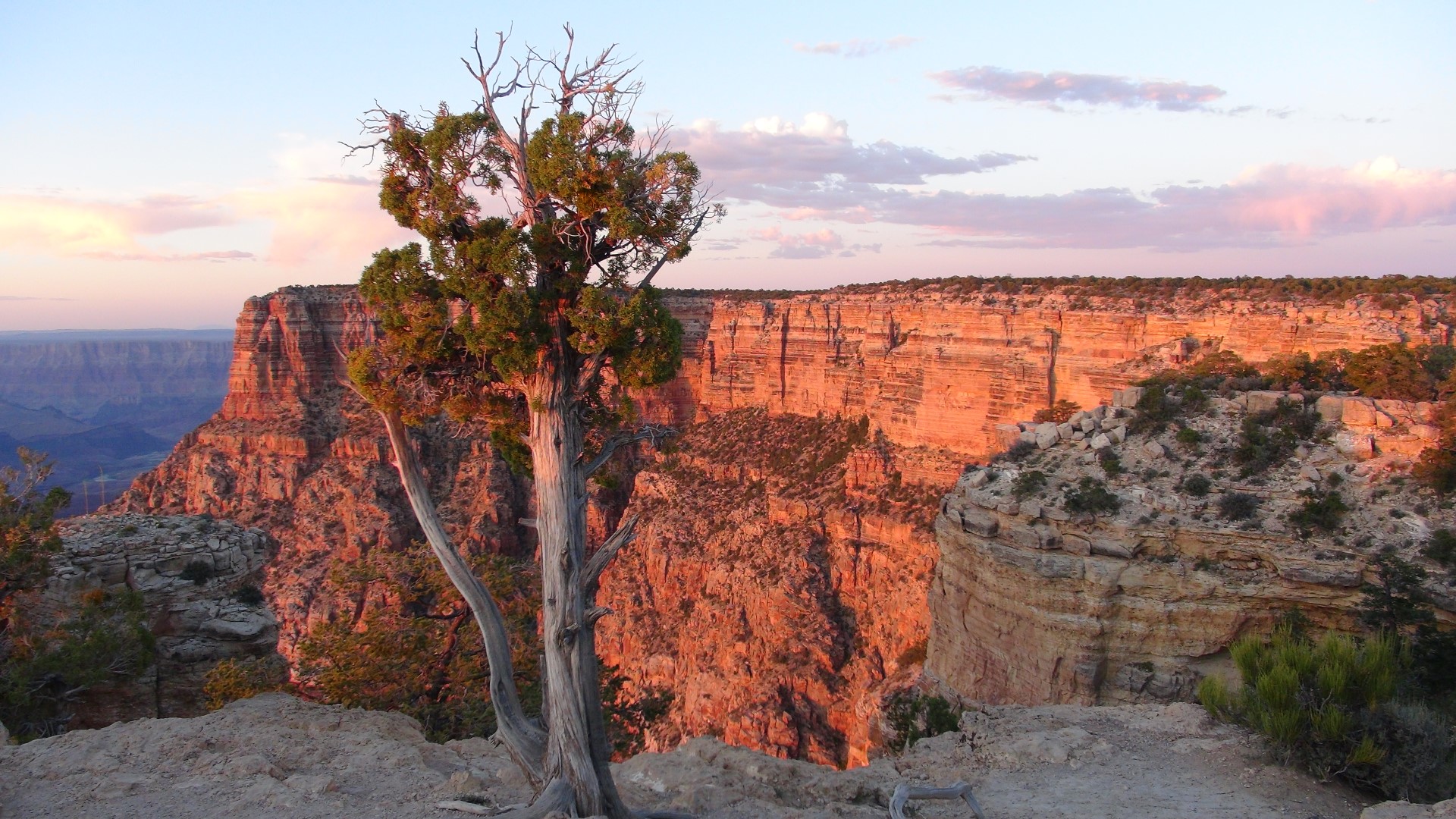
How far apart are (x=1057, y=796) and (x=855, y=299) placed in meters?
39.2

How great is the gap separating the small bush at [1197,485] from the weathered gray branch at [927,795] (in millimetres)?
10868

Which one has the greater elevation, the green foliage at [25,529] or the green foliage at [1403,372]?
the green foliage at [1403,372]

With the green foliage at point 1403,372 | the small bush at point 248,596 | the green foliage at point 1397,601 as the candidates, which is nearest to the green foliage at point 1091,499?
the green foliage at point 1397,601

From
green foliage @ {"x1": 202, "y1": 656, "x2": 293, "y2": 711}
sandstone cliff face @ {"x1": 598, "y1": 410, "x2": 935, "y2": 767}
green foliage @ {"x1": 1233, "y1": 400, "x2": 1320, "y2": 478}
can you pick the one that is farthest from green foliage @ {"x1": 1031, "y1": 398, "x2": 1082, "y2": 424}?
green foliage @ {"x1": 202, "y1": 656, "x2": 293, "y2": 711}

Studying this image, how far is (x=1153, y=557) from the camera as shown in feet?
54.5

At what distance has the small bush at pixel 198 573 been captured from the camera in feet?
48.9

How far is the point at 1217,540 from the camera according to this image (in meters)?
16.0

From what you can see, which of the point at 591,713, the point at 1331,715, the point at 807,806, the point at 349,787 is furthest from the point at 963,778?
the point at 349,787

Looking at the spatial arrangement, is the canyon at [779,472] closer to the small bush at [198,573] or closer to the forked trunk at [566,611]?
the forked trunk at [566,611]

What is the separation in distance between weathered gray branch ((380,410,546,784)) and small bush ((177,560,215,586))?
823 centimetres

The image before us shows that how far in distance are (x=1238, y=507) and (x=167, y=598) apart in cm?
2132

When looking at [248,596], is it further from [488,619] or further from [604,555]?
[604,555]

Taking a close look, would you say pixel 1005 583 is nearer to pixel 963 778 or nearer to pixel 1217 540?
pixel 1217 540

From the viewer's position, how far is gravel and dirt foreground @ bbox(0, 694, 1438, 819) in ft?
27.7
